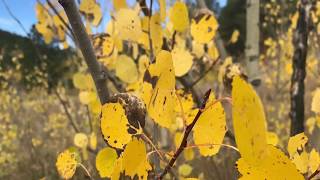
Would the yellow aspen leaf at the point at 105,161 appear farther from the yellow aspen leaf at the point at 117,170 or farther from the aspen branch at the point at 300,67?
the aspen branch at the point at 300,67

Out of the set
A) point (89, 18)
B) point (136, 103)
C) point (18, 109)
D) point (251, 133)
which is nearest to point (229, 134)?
point (89, 18)

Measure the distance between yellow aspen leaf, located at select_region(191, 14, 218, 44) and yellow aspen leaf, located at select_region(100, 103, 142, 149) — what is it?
0.41 m

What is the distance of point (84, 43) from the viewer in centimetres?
63

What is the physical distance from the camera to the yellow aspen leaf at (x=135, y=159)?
50 cm

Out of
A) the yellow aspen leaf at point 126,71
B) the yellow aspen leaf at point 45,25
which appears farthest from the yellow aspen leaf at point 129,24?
the yellow aspen leaf at point 45,25

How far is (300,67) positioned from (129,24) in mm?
612

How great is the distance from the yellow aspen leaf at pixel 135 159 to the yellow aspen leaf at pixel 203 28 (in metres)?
0.48

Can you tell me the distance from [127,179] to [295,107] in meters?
0.93

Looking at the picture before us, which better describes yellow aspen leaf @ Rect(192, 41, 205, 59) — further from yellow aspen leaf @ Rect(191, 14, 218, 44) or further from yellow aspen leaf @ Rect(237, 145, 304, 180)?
yellow aspen leaf @ Rect(237, 145, 304, 180)

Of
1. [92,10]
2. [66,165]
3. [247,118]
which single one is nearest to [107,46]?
[92,10]

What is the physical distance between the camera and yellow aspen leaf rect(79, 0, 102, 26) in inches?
43.3

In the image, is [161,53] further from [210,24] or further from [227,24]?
[227,24]

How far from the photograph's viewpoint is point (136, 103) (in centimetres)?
60

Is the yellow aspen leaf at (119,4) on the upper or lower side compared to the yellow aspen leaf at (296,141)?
upper
